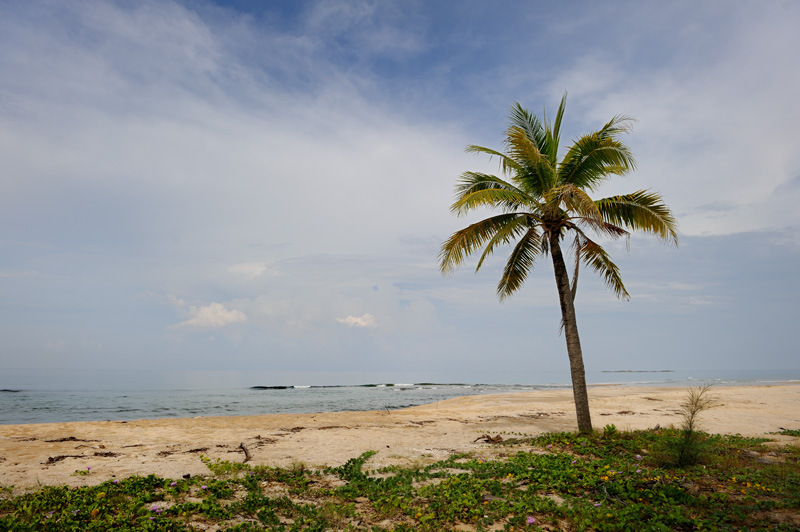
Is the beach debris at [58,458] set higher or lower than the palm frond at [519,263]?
lower

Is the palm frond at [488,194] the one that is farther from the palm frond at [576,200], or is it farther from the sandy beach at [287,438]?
the sandy beach at [287,438]

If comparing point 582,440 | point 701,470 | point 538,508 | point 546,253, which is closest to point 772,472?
point 701,470

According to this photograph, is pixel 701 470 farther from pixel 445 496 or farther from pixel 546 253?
pixel 546 253

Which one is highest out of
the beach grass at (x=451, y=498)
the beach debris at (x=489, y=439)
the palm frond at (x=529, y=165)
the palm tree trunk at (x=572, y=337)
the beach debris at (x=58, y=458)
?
the palm frond at (x=529, y=165)

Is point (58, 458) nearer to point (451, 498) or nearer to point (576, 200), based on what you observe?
point (451, 498)

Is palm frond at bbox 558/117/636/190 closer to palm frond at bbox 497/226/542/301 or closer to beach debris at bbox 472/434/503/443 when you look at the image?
palm frond at bbox 497/226/542/301

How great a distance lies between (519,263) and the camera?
14570 mm

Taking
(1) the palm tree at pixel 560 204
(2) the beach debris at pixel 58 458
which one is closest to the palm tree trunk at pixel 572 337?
(1) the palm tree at pixel 560 204

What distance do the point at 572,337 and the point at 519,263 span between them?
3295 millimetres

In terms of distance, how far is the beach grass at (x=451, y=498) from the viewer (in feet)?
18.4

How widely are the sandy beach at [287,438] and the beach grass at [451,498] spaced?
0.96 meters

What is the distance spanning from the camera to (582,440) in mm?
10586

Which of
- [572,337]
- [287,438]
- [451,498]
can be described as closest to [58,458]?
[287,438]

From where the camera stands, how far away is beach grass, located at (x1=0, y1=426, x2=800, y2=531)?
18.4 ft
